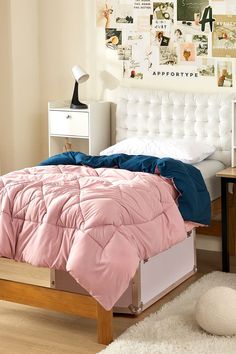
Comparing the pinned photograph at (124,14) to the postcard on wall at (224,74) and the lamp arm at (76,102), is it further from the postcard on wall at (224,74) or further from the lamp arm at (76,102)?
the postcard on wall at (224,74)

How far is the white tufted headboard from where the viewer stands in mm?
5594

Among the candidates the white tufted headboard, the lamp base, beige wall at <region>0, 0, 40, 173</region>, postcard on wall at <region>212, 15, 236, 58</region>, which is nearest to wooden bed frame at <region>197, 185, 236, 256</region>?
the white tufted headboard

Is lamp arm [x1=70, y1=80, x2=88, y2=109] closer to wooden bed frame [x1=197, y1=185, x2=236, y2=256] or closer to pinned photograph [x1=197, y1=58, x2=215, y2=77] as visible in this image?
pinned photograph [x1=197, y1=58, x2=215, y2=77]

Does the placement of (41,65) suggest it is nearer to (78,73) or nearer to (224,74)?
(78,73)

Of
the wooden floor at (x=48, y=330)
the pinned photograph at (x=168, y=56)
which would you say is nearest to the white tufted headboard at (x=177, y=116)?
the pinned photograph at (x=168, y=56)

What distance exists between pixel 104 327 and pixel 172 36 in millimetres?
2581

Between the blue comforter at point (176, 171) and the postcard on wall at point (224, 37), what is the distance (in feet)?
3.34

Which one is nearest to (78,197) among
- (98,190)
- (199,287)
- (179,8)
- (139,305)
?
(98,190)

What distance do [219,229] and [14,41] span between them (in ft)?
6.91

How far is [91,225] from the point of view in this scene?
3990mm

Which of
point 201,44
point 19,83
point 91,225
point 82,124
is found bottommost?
point 91,225

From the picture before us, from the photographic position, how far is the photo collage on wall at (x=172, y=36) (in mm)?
5625

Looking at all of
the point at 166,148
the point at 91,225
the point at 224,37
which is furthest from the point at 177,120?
the point at 91,225

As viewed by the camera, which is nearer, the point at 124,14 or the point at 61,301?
the point at 61,301
